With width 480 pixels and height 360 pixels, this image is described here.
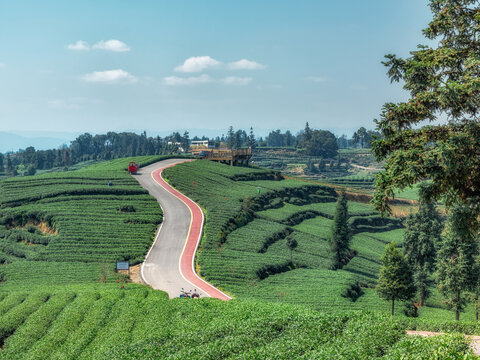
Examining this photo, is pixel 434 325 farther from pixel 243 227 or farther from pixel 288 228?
pixel 288 228

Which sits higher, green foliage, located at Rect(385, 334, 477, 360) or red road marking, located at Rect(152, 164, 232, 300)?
green foliage, located at Rect(385, 334, 477, 360)

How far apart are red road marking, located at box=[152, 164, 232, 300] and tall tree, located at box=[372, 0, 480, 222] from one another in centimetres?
2151

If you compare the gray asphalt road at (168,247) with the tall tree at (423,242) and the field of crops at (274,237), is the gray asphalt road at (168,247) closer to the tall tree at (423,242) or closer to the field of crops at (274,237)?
the field of crops at (274,237)

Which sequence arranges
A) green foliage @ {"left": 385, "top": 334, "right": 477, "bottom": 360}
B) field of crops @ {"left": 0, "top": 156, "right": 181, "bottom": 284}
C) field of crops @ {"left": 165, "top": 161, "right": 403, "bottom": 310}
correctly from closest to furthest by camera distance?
1. green foliage @ {"left": 385, "top": 334, "right": 477, "bottom": 360}
2. field of crops @ {"left": 165, "top": 161, "right": 403, "bottom": 310}
3. field of crops @ {"left": 0, "top": 156, "right": 181, "bottom": 284}

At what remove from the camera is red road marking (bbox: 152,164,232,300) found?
119 ft

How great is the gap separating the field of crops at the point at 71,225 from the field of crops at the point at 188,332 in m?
11.6

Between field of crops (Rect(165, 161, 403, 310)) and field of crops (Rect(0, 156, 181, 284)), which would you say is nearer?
field of crops (Rect(165, 161, 403, 310))

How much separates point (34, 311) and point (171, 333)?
38.2 feet

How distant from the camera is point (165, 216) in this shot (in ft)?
180

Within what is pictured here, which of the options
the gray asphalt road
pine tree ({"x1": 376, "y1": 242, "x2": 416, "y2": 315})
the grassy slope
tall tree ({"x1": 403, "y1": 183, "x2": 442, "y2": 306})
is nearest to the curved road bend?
the gray asphalt road

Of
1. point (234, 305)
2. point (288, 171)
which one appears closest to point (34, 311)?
point (234, 305)

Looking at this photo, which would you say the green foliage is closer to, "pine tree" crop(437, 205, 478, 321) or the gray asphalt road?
the gray asphalt road

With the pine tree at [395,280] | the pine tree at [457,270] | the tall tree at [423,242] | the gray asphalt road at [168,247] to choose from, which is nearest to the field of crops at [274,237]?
the pine tree at [395,280]

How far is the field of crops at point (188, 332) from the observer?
49.5ft
